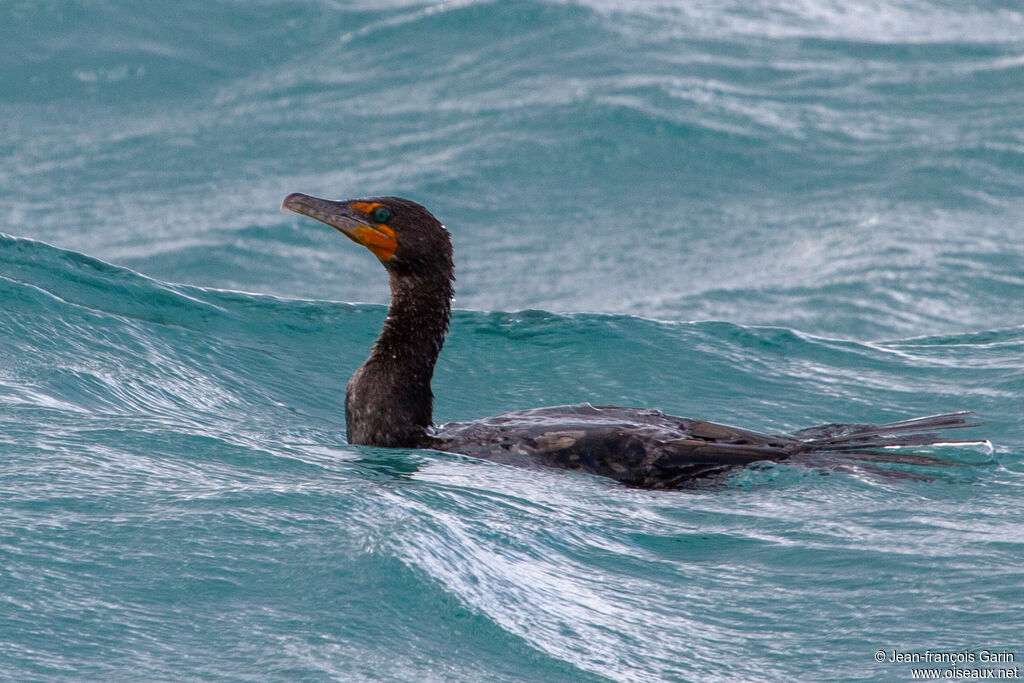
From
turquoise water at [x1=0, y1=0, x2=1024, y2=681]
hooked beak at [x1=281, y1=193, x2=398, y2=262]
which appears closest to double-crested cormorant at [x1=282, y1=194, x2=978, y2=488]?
hooked beak at [x1=281, y1=193, x2=398, y2=262]

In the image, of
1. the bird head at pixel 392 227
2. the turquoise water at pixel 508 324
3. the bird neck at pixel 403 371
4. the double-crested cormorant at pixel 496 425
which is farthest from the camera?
the bird head at pixel 392 227

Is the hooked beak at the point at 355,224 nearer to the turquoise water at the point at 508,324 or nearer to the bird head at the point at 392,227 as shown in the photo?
the bird head at the point at 392,227

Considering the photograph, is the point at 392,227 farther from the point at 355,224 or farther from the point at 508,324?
the point at 508,324

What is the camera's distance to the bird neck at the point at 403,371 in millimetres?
6316

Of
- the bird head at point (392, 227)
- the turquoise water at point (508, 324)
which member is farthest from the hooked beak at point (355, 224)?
the turquoise water at point (508, 324)

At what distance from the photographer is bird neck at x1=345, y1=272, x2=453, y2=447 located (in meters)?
6.32

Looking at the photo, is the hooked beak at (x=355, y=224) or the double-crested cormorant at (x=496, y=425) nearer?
the double-crested cormorant at (x=496, y=425)

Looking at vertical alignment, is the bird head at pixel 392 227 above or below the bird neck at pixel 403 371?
above

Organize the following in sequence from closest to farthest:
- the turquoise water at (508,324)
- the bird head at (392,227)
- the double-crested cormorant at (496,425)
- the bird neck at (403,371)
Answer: the turquoise water at (508,324), the double-crested cormorant at (496,425), the bird neck at (403,371), the bird head at (392,227)

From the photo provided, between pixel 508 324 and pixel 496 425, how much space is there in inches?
116

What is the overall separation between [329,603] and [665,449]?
215cm

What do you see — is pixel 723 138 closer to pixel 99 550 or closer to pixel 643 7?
pixel 643 7

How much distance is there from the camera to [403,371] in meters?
6.46

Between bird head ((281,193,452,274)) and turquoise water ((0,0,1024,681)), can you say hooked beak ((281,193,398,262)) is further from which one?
turquoise water ((0,0,1024,681))
